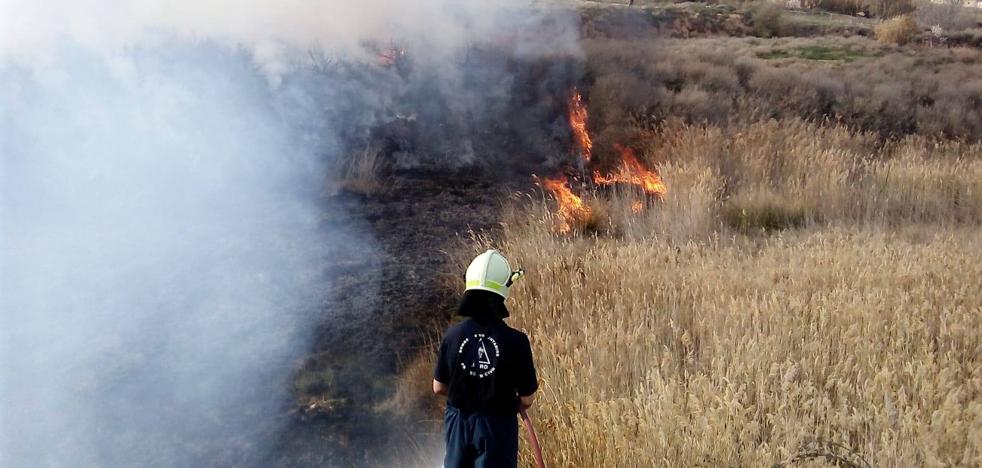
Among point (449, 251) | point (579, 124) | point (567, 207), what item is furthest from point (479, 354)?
point (579, 124)

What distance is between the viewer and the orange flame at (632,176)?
9234 mm

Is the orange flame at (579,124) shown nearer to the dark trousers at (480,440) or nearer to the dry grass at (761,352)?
the dry grass at (761,352)

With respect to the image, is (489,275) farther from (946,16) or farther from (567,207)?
(946,16)

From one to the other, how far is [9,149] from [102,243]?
2213 mm

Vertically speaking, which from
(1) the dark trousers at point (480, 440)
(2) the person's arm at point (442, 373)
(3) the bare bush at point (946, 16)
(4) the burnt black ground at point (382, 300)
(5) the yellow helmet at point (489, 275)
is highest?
(3) the bare bush at point (946, 16)

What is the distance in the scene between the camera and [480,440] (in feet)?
10.1

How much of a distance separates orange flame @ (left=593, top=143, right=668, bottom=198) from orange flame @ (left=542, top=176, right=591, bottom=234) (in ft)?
1.95

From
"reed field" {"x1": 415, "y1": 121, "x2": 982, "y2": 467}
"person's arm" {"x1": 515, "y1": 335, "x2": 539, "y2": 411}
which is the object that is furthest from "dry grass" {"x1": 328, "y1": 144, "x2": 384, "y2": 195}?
"person's arm" {"x1": 515, "y1": 335, "x2": 539, "y2": 411}

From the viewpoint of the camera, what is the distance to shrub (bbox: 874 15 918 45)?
74.8 feet

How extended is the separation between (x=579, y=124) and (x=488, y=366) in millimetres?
8945

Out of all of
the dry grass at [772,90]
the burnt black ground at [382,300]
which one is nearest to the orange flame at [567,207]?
the burnt black ground at [382,300]

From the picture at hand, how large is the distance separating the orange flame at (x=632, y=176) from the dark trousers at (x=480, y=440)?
242 inches

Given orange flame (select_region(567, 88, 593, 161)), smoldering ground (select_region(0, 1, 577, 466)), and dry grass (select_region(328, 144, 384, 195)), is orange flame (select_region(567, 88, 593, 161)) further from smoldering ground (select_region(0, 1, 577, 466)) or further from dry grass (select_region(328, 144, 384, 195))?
dry grass (select_region(328, 144, 384, 195))

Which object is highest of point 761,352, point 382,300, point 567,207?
point 761,352
